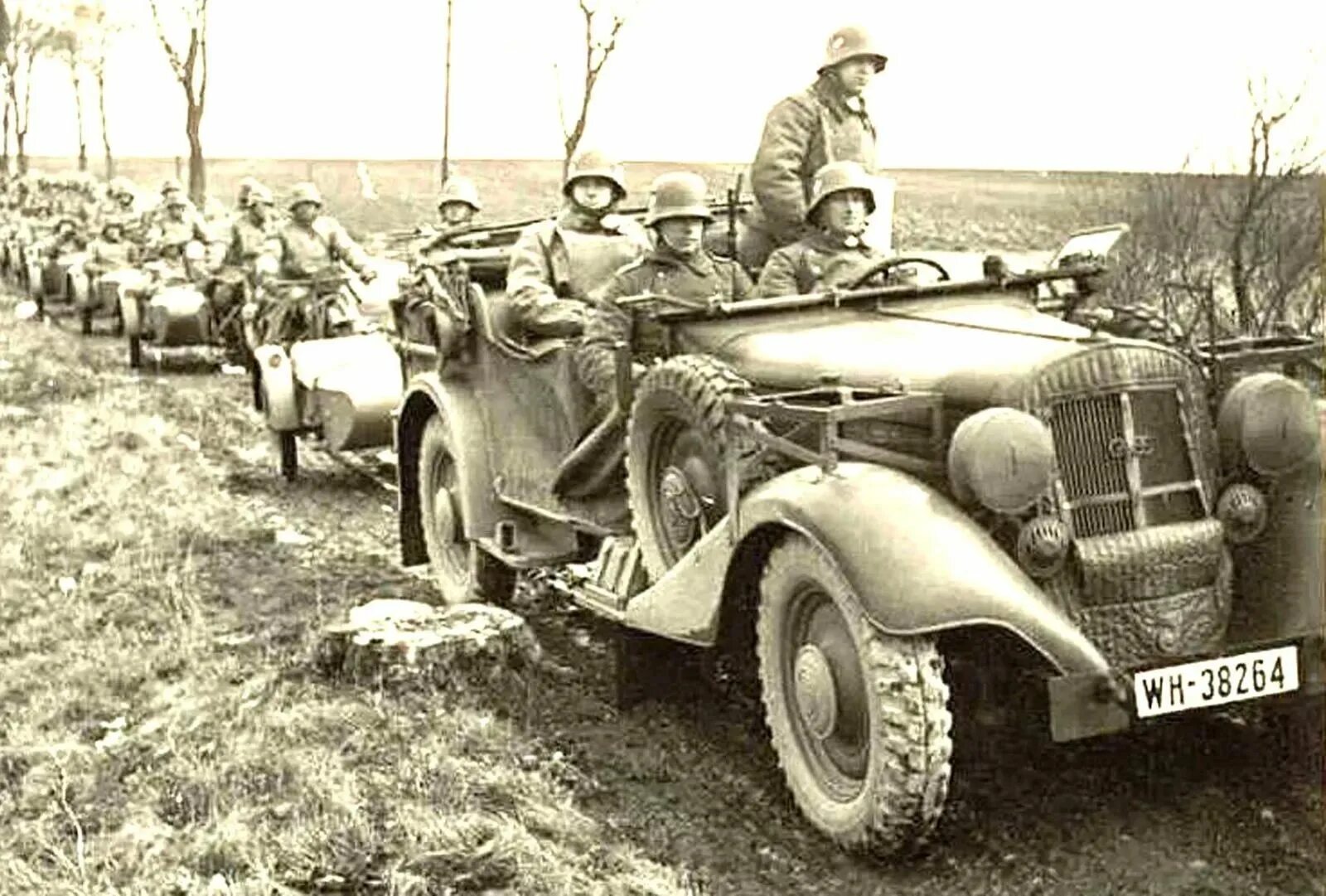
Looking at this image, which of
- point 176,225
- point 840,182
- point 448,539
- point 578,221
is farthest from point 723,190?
point 840,182

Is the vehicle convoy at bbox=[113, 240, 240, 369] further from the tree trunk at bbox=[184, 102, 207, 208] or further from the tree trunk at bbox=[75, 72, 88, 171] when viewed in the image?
the tree trunk at bbox=[75, 72, 88, 171]

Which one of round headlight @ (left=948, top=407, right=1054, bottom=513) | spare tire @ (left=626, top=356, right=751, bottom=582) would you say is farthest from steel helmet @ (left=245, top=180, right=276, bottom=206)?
round headlight @ (left=948, top=407, right=1054, bottom=513)

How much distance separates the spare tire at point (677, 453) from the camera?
5727 mm

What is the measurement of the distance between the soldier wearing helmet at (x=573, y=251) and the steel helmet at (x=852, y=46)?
3.40ft

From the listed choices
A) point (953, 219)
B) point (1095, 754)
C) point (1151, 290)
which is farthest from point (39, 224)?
point (1095, 754)

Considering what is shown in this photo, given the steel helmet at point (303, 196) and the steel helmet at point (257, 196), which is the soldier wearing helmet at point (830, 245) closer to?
the steel helmet at point (303, 196)

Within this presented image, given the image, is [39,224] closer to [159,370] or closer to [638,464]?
[159,370]

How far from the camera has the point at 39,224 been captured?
93.7 ft

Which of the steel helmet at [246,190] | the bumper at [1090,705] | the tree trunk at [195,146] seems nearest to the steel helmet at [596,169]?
the bumper at [1090,705]

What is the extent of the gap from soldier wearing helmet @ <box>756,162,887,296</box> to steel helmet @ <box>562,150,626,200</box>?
1.15 meters

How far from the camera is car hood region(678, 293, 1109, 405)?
5.23 meters

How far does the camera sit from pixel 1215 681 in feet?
16.0

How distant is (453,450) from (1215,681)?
13.0ft

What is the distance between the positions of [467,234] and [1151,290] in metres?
7.81
